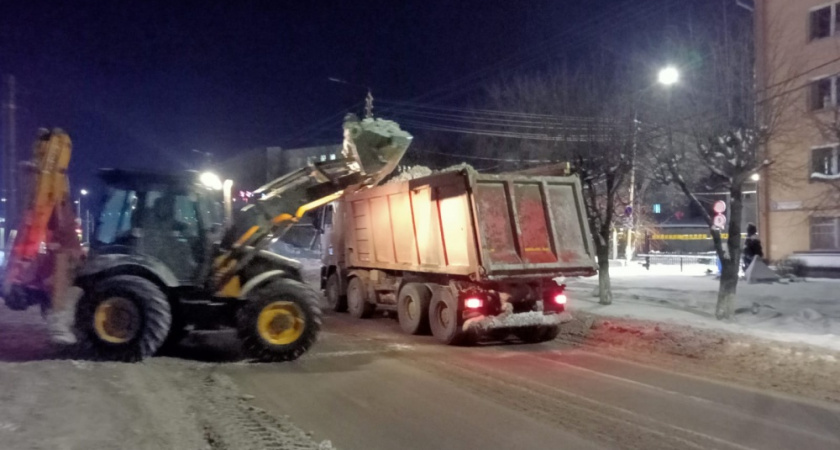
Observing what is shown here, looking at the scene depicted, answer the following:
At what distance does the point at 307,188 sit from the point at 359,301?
5.83 metres

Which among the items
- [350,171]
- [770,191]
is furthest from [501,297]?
[770,191]

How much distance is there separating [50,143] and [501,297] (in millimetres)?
7719

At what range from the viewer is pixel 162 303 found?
1086 cm

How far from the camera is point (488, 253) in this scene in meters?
12.7

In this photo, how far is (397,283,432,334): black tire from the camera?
14344mm

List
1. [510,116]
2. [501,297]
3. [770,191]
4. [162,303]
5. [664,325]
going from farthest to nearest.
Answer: [770,191] → [510,116] → [664,325] → [501,297] → [162,303]

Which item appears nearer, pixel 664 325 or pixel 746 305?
pixel 664 325

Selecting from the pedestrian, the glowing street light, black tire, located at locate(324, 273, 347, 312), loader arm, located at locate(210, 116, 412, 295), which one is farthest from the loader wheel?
the pedestrian

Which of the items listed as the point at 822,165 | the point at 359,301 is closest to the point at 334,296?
the point at 359,301

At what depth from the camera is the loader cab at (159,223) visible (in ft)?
37.3

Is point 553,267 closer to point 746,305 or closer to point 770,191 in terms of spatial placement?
point 746,305

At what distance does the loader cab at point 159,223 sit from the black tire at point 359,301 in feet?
20.7

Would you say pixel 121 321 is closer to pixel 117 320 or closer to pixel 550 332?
pixel 117 320

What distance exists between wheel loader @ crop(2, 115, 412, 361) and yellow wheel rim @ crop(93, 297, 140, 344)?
14mm
